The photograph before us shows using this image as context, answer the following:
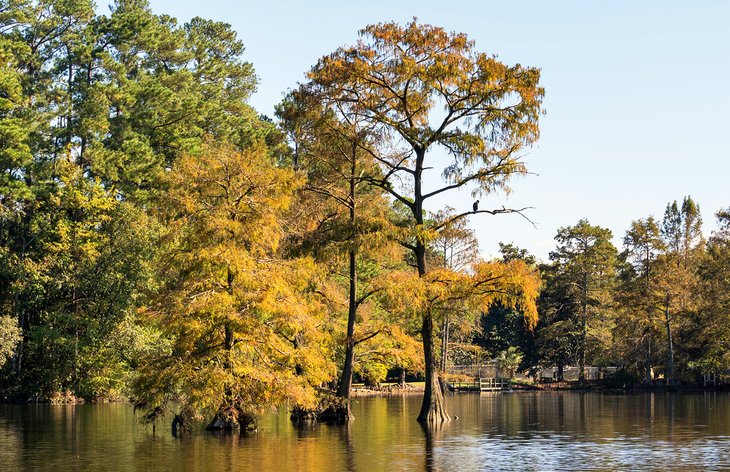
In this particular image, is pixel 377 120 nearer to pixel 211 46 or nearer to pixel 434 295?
pixel 434 295

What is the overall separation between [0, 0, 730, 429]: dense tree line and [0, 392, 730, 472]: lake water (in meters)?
2.20

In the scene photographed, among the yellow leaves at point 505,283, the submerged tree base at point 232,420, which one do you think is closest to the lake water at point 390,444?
the submerged tree base at point 232,420

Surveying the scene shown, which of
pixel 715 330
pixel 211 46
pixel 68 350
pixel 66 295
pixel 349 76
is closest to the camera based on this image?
pixel 349 76

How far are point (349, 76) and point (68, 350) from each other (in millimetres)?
29548

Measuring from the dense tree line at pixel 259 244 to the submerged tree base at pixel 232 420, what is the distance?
0.10m

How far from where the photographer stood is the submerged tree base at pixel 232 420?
3438 cm

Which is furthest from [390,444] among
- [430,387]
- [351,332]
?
[351,332]

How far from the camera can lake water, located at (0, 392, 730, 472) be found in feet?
78.6

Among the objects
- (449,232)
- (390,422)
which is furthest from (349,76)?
(390,422)

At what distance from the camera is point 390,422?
4038 cm

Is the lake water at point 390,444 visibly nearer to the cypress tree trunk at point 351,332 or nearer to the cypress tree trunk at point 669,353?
the cypress tree trunk at point 351,332

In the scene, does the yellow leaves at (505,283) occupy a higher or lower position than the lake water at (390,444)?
higher

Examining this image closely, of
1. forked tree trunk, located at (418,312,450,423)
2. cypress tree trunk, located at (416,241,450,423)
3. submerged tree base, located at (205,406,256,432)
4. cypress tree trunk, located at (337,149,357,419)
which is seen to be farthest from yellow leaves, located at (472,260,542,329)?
submerged tree base, located at (205,406,256,432)

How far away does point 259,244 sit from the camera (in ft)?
115
